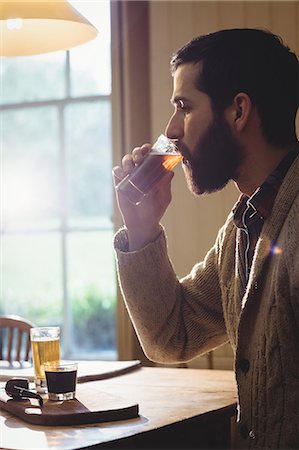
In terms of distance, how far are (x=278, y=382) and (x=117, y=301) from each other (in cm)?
199

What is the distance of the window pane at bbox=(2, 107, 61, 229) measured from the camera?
428 cm

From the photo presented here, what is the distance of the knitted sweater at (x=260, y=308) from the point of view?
169 centimetres

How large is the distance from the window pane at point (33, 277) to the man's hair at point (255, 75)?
2.37m

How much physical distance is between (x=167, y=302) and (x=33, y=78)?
8.13ft

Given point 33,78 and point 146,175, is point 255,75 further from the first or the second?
point 33,78

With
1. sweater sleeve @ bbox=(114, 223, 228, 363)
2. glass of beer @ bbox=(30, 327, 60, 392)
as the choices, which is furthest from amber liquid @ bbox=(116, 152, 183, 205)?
glass of beer @ bbox=(30, 327, 60, 392)

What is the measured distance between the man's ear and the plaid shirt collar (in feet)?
0.42

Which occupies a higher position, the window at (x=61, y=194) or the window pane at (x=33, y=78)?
the window pane at (x=33, y=78)

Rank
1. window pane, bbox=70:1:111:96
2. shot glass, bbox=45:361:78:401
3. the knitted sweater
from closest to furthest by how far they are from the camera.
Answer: the knitted sweater, shot glass, bbox=45:361:78:401, window pane, bbox=70:1:111:96

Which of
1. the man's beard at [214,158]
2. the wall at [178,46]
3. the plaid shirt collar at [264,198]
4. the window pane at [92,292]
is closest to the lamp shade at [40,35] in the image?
the man's beard at [214,158]

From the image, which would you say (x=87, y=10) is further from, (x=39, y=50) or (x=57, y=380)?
(x=57, y=380)

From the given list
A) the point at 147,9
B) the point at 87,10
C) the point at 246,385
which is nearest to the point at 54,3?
the point at 246,385

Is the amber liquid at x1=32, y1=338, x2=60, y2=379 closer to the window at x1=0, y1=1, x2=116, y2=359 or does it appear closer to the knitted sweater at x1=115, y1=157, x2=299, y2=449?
the knitted sweater at x1=115, y1=157, x2=299, y2=449

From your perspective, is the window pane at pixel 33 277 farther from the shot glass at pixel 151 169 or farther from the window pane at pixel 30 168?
the shot glass at pixel 151 169
